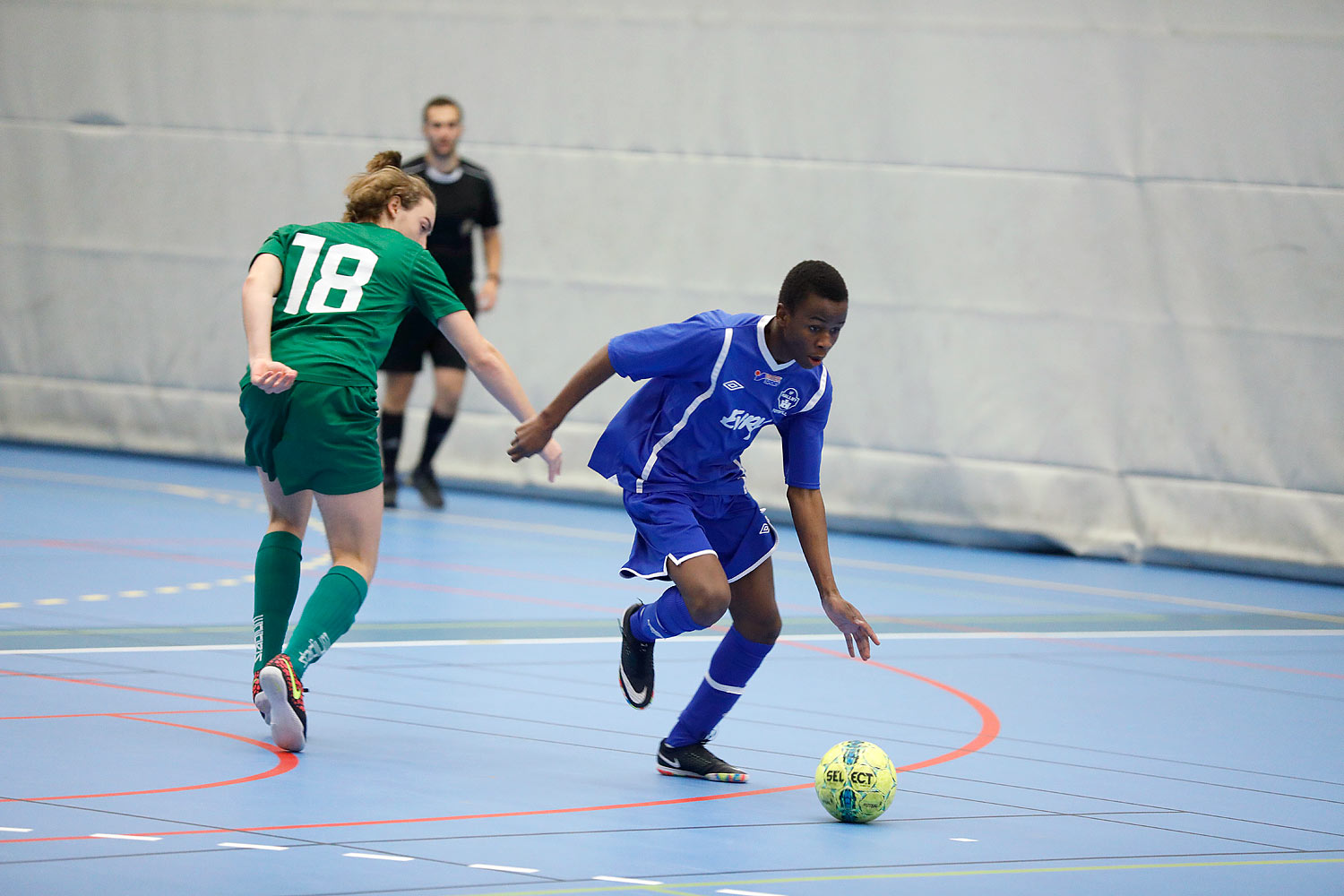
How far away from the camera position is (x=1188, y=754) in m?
5.55

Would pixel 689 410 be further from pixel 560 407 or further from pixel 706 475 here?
pixel 560 407

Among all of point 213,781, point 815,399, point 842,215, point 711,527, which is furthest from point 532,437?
point 842,215

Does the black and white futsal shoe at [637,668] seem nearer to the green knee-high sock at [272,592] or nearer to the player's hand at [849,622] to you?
the player's hand at [849,622]

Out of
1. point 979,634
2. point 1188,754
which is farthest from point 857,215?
point 1188,754

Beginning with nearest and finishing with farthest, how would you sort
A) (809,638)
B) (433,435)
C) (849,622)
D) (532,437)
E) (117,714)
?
1. (849,622)
2. (532,437)
3. (117,714)
4. (809,638)
5. (433,435)

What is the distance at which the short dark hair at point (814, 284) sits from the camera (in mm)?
4680

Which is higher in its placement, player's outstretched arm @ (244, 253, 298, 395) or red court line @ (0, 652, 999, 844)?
player's outstretched arm @ (244, 253, 298, 395)

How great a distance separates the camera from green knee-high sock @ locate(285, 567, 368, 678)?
4.95 m

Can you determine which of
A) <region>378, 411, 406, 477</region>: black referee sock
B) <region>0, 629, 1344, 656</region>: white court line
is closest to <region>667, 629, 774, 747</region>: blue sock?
<region>0, 629, 1344, 656</region>: white court line

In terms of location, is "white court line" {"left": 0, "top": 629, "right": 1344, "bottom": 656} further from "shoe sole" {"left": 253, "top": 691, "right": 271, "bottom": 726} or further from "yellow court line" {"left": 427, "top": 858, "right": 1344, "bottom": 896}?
"yellow court line" {"left": 427, "top": 858, "right": 1344, "bottom": 896}

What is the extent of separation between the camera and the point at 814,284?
15.4 feet

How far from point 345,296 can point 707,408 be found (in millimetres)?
1089

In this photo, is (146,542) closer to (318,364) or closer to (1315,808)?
(318,364)

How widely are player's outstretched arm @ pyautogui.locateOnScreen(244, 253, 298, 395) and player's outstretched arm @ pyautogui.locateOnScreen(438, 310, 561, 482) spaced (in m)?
0.50
